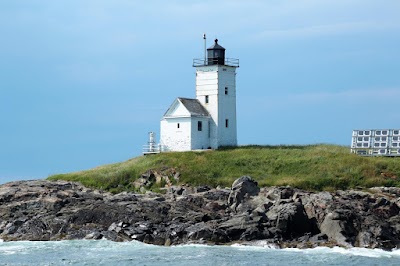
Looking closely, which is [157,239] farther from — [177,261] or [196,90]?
[196,90]

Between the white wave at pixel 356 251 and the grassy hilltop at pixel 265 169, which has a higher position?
the grassy hilltop at pixel 265 169

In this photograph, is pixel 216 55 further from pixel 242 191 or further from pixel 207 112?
pixel 242 191

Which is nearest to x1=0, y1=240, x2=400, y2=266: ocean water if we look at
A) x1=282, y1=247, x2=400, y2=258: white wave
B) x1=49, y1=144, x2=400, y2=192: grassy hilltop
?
x1=282, y1=247, x2=400, y2=258: white wave

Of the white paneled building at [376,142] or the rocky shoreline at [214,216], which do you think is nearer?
the rocky shoreline at [214,216]

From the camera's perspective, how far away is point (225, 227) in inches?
1435

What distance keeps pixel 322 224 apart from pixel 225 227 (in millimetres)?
4415

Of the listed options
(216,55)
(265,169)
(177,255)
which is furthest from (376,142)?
(177,255)

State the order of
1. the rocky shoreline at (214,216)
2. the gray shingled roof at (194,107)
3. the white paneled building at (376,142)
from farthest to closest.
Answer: the gray shingled roof at (194,107), the white paneled building at (376,142), the rocky shoreline at (214,216)

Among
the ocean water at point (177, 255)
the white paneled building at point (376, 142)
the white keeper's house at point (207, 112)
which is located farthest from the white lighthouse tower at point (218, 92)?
the ocean water at point (177, 255)

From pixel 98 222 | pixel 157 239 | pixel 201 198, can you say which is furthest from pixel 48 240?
pixel 201 198

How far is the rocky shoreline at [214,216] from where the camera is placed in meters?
35.9

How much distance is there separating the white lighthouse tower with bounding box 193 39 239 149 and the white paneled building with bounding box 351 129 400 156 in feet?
28.4

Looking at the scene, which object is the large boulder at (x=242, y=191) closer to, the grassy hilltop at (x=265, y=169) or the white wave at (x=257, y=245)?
the grassy hilltop at (x=265, y=169)

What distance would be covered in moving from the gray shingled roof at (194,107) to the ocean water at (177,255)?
1841cm
